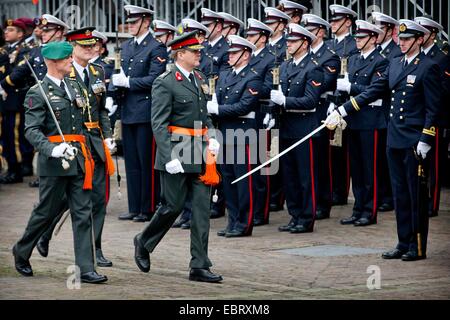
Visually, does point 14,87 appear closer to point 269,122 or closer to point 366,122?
point 269,122

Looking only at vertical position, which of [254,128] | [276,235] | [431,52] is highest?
[431,52]

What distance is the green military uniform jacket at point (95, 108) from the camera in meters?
11.4

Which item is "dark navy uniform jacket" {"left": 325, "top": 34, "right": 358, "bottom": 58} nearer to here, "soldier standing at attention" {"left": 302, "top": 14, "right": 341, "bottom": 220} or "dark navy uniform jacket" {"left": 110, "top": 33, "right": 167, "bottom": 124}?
"soldier standing at attention" {"left": 302, "top": 14, "right": 341, "bottom": 220}

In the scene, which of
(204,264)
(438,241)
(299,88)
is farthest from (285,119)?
(204,264)

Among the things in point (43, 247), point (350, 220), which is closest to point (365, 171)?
point (350, 220)

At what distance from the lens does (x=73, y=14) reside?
20875 mm

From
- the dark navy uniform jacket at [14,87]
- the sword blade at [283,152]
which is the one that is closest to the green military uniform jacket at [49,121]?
the sword blade at [283,152]

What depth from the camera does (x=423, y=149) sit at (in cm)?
1167

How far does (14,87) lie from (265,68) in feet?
17.2

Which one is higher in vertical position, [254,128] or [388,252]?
[254,128]

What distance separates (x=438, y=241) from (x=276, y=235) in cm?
183
